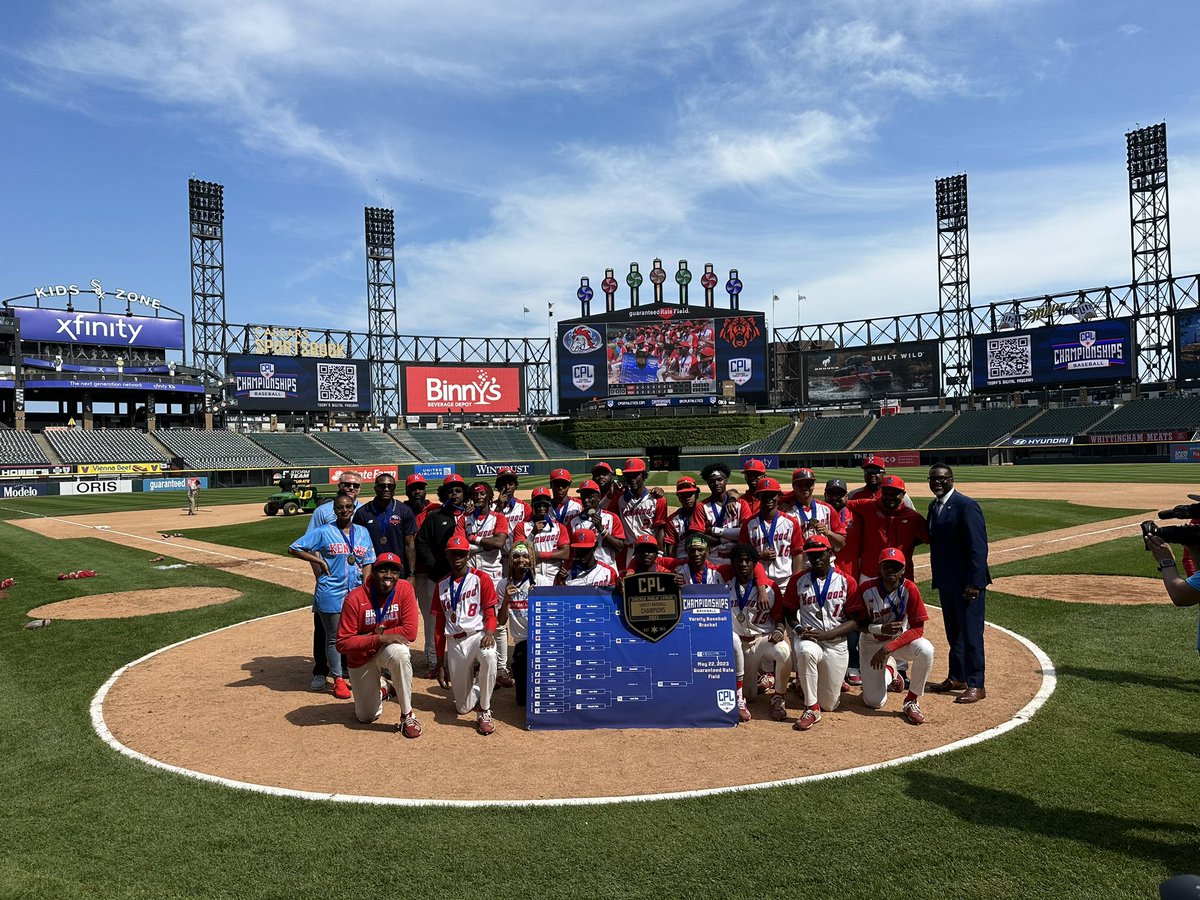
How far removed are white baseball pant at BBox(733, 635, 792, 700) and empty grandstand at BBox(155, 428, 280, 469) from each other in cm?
6340

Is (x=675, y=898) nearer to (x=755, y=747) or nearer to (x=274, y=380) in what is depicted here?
(x=755, y=747)

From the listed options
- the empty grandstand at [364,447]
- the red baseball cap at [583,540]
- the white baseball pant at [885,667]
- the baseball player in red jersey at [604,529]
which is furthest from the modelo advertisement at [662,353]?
the white baseball pant at [885,667]

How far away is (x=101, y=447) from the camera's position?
63.1 meters

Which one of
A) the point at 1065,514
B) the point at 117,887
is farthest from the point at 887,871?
the point at 1065,514

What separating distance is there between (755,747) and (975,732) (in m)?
1.94

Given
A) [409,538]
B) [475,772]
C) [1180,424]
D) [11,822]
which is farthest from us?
[1180,424]

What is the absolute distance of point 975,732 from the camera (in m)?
7.11

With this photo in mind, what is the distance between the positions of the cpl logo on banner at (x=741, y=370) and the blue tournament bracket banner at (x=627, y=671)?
A: 7481 centimetres

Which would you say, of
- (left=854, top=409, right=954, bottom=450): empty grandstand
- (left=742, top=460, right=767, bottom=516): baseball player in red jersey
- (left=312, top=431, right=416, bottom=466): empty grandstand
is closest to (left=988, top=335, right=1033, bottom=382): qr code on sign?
(left=854, top=409, right=954, bottom=450): empty grandstand

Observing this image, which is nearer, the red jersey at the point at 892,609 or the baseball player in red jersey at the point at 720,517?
the red jersey at the point at 892,609

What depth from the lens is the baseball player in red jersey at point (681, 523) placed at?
9.58 m

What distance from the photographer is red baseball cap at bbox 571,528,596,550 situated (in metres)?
8.57

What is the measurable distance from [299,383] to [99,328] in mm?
18038

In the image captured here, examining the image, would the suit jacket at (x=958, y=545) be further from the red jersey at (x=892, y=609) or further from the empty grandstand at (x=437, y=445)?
the empty grandstand at (x=437, y=445)
